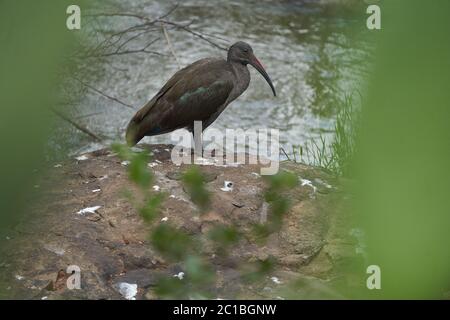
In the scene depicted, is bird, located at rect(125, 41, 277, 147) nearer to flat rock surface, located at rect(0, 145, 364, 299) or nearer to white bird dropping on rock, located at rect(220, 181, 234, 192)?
flat rock surface, located at rect(0, 145, 364, 299)

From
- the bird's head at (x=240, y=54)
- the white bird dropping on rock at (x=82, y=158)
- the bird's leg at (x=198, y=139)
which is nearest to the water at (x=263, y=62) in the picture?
the bird's head at (x=240, y=54)

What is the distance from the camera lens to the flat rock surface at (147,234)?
102 inches

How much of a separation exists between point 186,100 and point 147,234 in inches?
78.0

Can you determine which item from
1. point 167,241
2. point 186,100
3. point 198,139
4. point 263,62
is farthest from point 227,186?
point 263,62

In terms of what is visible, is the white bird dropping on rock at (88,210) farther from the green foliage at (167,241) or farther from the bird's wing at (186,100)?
the green foliage at (167,241)

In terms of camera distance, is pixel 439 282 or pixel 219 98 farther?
pixel 219 98

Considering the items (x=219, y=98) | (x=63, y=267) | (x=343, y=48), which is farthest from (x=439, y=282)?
(x=343, y=48)

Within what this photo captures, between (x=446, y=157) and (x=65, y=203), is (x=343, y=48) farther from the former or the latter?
(x=446, y=157)

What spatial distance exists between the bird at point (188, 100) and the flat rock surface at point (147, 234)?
619mm

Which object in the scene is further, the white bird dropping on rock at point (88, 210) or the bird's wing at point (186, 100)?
the bird's wing at point (186, 100)

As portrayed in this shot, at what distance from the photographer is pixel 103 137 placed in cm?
716

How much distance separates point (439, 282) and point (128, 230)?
2.82 meters

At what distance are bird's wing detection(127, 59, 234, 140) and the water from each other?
1.94 m

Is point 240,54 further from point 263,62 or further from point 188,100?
point 263,62
